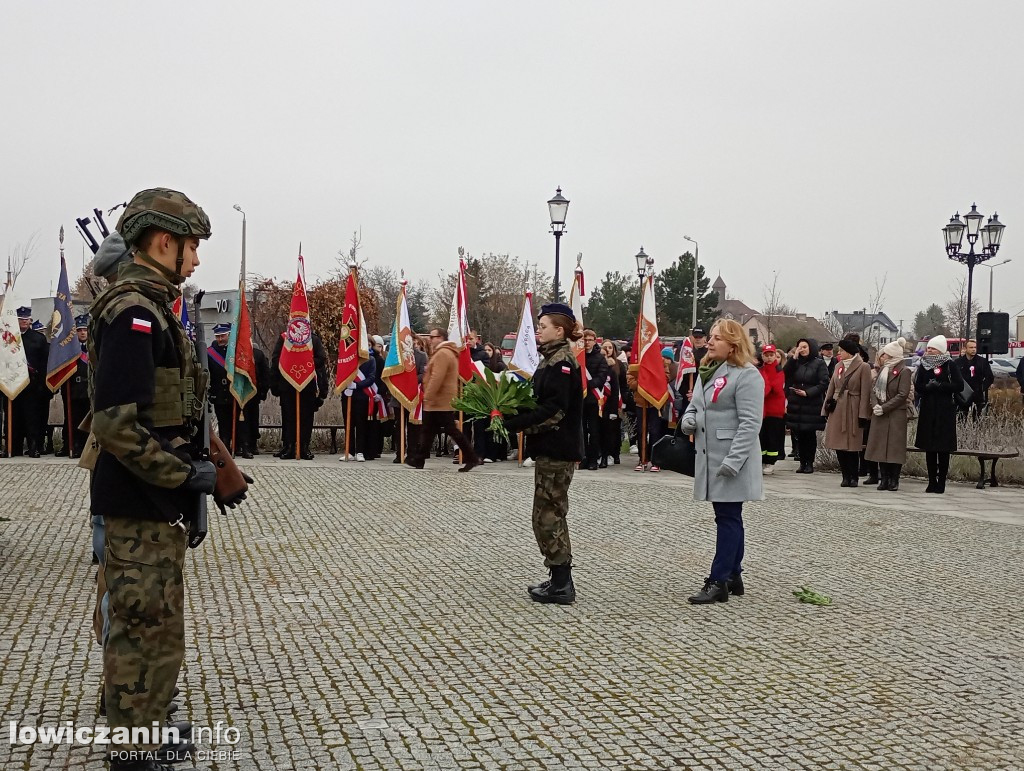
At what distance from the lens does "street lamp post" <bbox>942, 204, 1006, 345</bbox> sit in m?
23.2

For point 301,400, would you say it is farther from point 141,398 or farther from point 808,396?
point 141,398

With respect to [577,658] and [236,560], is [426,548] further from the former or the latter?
[577,658]

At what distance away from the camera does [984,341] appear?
73.7ft

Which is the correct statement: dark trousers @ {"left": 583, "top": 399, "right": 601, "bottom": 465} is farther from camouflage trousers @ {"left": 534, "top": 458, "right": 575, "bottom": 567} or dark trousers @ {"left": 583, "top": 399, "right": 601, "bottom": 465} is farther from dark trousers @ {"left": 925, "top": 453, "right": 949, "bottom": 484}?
camouflage trousers @ {"left": 534, "top": 458, "right": 575, "bottom": 567}

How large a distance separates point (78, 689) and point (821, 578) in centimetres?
558

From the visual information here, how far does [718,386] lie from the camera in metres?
7.75

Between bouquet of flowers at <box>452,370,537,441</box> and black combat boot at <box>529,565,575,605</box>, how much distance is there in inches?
41.1

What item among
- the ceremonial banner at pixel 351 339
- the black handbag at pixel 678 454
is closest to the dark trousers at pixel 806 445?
the ceremonial banner at pixel 351 339

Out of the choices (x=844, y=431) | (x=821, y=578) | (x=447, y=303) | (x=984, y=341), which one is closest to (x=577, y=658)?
(x=821, y=578)

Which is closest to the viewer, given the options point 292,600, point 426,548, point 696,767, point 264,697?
point 696,767

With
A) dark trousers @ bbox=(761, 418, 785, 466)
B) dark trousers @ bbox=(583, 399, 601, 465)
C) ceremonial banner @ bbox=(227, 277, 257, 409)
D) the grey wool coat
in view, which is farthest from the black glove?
ceremonial banner @ bbox=(227, 277, 257, 409)

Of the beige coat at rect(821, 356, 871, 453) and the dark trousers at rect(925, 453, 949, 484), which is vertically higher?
the beige coat at rect(821, 356, 871, 453)

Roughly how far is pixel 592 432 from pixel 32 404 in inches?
357

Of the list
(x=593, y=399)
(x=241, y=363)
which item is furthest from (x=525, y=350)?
(x=241, y=363)
